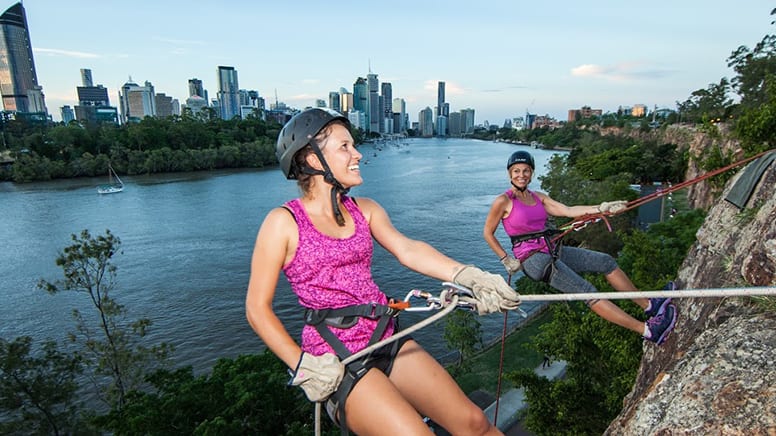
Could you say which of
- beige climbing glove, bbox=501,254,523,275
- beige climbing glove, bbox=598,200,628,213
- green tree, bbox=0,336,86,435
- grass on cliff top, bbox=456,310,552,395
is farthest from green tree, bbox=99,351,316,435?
grass on cliff top, bbox=456,310,552,395

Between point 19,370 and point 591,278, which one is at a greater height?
point 591,278

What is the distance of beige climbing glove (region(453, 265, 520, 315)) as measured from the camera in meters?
2.35

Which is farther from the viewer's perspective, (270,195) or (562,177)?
(270,195)

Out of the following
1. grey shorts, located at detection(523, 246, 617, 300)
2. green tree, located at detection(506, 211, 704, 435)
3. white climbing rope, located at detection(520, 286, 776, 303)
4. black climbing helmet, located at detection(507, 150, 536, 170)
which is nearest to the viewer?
white climbing rope, located at detection(520, 286, 776, 303)

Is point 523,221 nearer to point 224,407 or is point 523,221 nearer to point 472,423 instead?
point 472,423

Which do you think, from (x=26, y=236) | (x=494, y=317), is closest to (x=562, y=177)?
(x=494, y=317)

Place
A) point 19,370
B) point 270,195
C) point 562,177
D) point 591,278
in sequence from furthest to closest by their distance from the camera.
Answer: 1. point 270,195
2. point 562,177
3. point 591,278
4. point 19,370

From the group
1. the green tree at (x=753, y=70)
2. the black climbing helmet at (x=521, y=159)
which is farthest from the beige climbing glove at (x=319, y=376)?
the green tree at (x=753, y=70)

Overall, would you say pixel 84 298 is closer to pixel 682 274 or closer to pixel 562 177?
pixel 682 274

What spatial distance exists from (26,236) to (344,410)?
155 feet

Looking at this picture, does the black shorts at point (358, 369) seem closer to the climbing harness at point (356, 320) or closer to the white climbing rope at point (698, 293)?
the climbing harness at point (356, 320)

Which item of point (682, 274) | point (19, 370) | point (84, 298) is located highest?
point (682, 274)

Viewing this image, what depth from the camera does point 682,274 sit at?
199 inches

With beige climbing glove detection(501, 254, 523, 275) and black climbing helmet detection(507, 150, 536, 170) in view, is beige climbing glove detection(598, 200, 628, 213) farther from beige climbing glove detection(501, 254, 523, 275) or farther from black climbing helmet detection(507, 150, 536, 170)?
beige climbing glove detection(501, 254, 523, 275)
